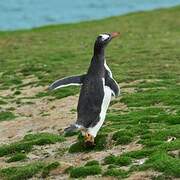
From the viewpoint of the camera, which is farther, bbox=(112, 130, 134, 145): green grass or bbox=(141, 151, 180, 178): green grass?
bbox=(112, 130, 134, 145): green grass

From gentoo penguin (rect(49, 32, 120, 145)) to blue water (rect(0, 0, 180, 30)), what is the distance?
3368 centimetres

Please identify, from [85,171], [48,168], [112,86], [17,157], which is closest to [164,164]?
[85,171]

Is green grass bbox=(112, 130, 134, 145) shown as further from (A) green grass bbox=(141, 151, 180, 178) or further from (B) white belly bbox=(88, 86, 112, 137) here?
(A) green grass bbox=(141, 151, 180, 178)

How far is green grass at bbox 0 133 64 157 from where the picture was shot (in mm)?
12039

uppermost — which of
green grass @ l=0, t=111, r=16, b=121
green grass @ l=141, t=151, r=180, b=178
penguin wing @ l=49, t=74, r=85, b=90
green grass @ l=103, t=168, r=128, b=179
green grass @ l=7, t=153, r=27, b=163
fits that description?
penguin wing @ l=49, t=74, r=85, b=90

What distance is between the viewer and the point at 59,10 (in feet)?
180

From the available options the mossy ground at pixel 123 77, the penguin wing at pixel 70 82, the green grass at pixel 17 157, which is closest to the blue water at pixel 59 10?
the mossy ground at pixel 123 77

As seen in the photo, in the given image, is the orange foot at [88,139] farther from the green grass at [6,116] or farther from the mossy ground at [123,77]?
the green grass at [6,116]

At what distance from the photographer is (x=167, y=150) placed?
1028 centimetres

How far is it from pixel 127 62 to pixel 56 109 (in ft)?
22.6

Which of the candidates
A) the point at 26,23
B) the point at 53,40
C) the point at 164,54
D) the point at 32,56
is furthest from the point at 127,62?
the point at 26,23

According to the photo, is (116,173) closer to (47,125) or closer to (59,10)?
(47,125)

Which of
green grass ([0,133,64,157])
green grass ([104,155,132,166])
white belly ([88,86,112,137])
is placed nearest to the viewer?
green grass ([104,155,132,166])

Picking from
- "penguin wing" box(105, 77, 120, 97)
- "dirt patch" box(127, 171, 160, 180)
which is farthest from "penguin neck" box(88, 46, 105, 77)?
"dirt patch" box(127, 171, 160, 180)
